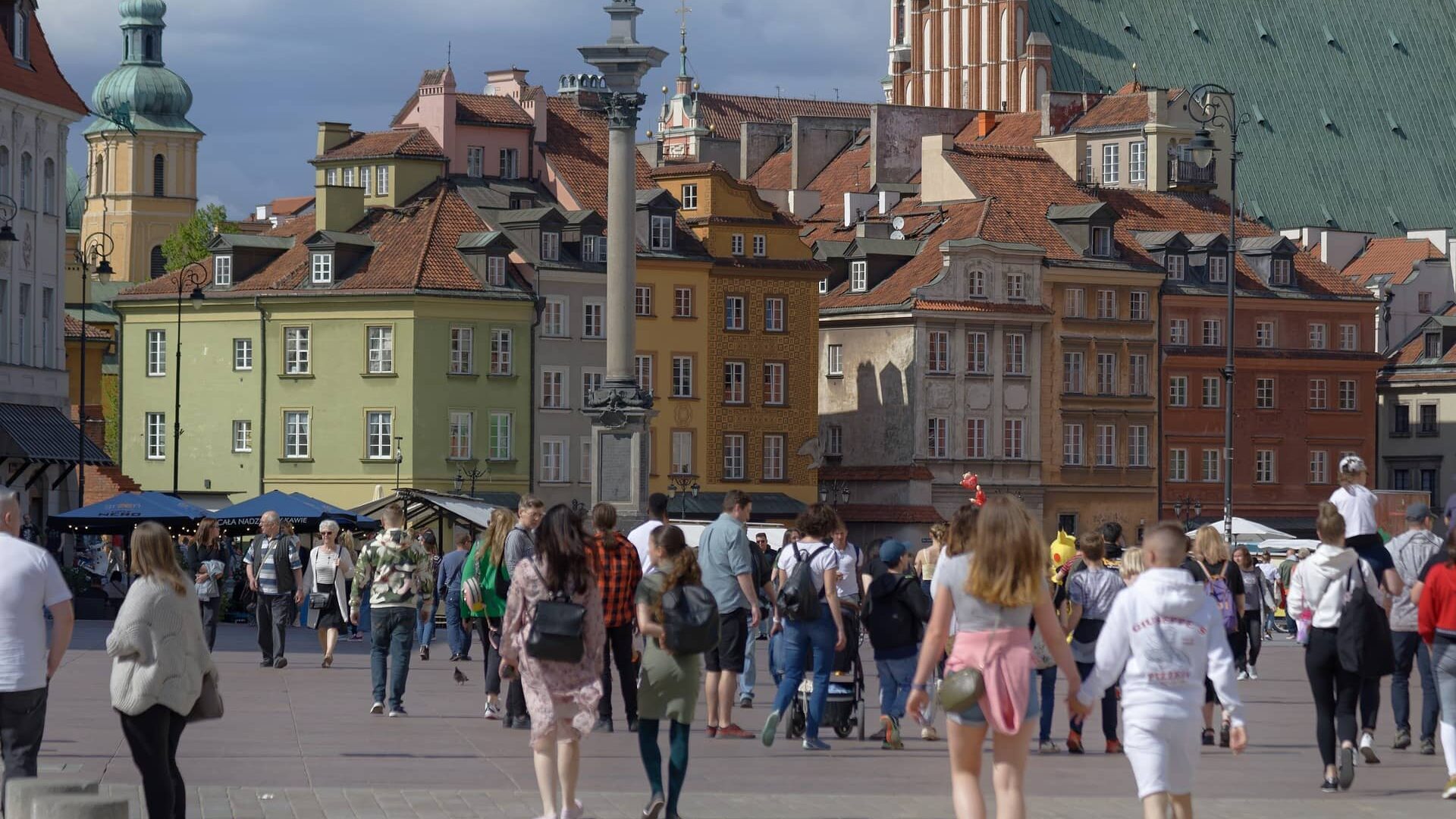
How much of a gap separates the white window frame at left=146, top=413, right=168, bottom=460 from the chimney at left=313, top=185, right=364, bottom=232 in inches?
259

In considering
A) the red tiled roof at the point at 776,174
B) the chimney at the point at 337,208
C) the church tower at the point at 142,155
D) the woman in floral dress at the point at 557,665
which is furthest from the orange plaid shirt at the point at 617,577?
the church tower at the point at 142,155

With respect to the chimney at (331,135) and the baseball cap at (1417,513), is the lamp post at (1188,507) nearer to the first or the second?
the chimney at (331,135)

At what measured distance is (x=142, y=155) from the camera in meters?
146

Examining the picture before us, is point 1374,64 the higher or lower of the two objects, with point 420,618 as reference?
higher

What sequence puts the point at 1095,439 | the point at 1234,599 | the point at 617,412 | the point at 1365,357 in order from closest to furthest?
the point at 1234,599
the point at 617,412
the point at 1095,439
the point at 1365,357

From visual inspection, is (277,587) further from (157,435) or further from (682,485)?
(157,435)

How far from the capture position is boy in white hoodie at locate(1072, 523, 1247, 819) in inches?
491

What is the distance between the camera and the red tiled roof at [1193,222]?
90.8 metres

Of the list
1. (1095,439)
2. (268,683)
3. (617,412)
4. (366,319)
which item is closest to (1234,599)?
(268,683)

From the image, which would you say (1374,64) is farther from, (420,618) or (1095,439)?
(420,618)

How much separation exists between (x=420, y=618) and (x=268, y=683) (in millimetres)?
4102

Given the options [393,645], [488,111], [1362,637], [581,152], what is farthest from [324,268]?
[1362,637]

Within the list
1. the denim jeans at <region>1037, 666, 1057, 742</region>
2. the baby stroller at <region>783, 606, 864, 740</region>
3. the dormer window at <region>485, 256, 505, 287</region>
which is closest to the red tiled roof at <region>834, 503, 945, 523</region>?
the dormer window at <region>485, 256, 505, 287</region>

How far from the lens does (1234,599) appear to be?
22.6m
